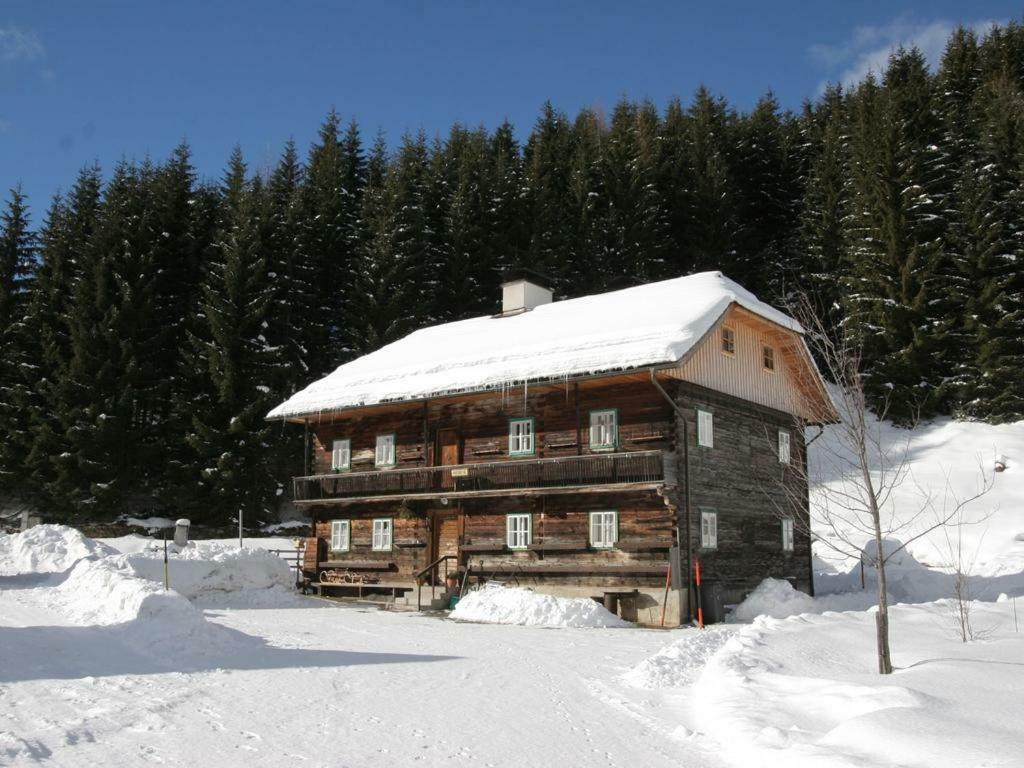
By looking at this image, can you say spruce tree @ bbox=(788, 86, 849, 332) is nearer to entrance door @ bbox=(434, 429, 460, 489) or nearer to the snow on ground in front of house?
entrance door @ bbox=(434, 429, 460, 489)

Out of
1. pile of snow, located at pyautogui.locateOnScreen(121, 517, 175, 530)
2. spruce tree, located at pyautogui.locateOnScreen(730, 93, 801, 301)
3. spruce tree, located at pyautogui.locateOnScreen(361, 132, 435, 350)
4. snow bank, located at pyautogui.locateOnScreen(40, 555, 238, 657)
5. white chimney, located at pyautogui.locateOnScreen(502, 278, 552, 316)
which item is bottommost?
snow bank, located at pyautogui.locateOnScreen(40, 555, 238, 657)

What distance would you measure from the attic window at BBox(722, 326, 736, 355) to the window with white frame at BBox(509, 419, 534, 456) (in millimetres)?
6063

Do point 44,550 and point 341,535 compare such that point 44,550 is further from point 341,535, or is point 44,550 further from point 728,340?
point 728,340

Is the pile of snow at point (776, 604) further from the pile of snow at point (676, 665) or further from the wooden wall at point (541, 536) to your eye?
the pile of snow at point (676, 665)

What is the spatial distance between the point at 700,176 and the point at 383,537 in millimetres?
34807

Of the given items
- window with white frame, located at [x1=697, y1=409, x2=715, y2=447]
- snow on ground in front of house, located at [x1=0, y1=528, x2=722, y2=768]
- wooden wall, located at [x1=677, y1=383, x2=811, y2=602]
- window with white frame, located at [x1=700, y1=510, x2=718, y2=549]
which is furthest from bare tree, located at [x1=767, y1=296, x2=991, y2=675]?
snow on ground in front of house, located at [x1=0, y1=528, x2=722, y2=768]

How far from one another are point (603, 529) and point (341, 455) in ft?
33.9

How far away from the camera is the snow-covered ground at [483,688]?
7.81m

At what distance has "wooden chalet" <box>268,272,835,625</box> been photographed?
22.4m

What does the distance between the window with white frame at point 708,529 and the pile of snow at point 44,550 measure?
15.9 m

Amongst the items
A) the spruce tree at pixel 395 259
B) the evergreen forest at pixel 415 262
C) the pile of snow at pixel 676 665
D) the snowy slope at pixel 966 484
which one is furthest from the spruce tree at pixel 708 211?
the pile of snow at pixel 676 665

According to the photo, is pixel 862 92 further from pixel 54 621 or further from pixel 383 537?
pixel 54 621

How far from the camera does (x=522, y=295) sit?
32.6 meters

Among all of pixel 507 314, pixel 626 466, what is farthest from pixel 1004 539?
pixel 507 314
